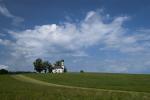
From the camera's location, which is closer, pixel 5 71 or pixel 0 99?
pixel 0 99

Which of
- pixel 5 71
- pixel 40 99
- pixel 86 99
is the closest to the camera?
pixel 40 99

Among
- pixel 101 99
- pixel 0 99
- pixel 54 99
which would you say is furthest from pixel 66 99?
pixel 0 99

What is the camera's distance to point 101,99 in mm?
25078

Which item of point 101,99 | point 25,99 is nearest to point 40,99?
point 25,99

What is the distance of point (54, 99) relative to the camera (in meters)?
23.8

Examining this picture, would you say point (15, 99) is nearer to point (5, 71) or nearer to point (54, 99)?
point (54, 99)

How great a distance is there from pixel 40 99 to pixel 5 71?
164630mm

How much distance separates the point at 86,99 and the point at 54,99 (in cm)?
262

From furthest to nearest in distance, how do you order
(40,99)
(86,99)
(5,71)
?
(5,71), (86,99), (40,99)

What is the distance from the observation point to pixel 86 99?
24656 millimetres

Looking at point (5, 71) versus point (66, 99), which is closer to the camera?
point (66, 99)

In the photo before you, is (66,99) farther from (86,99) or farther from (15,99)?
(15,99)

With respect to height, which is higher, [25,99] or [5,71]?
[5,71]

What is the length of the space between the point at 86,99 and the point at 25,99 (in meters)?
4.86
